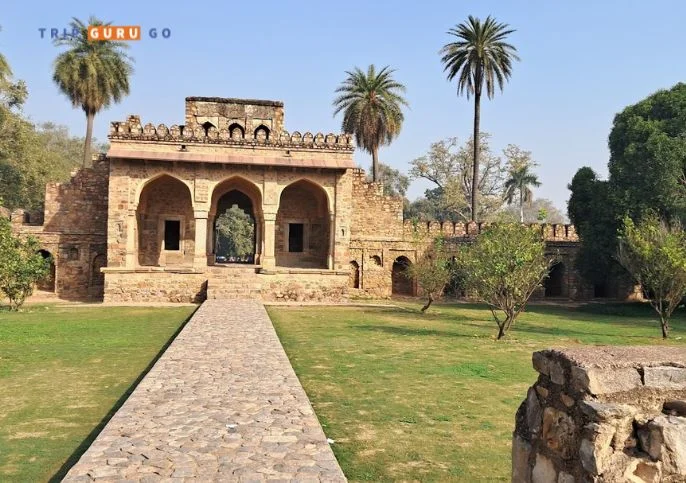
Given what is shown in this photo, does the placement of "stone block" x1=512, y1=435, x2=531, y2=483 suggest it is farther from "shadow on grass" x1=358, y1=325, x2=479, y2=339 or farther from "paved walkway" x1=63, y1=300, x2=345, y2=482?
"shadow on grass" x1=358, y1=325, x2=479, y2=339

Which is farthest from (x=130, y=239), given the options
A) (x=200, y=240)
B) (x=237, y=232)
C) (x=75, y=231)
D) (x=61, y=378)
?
(x=237, y=232)

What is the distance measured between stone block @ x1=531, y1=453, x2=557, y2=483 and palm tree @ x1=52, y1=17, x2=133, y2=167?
32.2 meters

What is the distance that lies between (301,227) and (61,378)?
18993 millimetres

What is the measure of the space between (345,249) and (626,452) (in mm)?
20824

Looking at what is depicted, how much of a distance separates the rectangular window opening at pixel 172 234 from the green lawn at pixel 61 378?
9540 mm

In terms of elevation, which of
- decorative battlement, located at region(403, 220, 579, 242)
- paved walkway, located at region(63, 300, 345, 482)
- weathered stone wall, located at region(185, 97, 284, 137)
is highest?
weathered stone wall, located at region(185, 97, 284, 137)

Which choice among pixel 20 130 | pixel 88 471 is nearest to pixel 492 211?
pixel 20 130

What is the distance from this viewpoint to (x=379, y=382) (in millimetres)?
8422

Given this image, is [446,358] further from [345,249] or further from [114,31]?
[114,31]

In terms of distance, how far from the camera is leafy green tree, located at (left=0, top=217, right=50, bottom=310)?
17.5 m

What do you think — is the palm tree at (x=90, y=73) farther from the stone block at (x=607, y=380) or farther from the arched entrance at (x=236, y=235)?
the stone block at (x=607, y=380)

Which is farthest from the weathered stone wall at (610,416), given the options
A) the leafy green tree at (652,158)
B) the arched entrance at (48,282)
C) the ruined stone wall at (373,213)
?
the arched entrance at (48,282)

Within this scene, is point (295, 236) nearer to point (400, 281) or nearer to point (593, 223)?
point (400, 281)

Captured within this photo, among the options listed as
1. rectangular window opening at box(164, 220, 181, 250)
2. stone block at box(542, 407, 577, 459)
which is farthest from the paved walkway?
rectangular window opening at box(164, 220, 181, 250)
